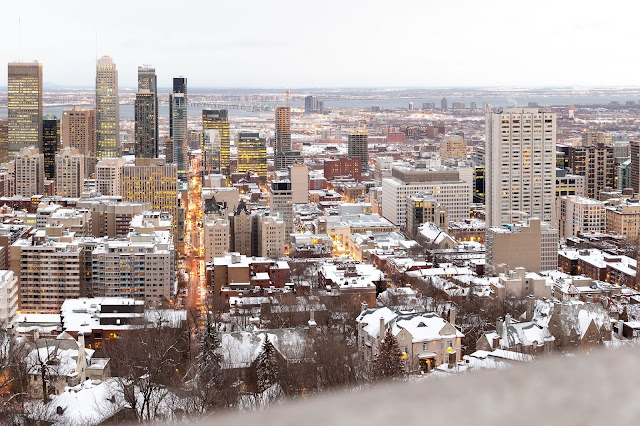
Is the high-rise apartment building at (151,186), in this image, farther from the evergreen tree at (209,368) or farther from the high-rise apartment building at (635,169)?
the evergreen tree at (209,368)

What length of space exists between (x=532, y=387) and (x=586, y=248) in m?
12.7

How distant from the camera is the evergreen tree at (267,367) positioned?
5080mm

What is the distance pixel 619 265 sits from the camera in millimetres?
10664

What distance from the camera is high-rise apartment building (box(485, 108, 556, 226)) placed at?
14258mm

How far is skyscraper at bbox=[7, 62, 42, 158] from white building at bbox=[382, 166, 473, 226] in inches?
443

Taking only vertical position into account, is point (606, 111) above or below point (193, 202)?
above

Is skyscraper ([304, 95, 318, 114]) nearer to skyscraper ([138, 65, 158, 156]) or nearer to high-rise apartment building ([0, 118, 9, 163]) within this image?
skyscraper ([138, 65, 158, 156])

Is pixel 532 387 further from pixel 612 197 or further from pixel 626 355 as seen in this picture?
pixel 612 197

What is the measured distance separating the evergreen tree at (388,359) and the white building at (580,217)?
901 cm

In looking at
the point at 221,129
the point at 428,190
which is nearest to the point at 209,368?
the point at 428,190

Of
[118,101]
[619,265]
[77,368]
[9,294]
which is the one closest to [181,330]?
[77,368]

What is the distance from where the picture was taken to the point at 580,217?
1420cm

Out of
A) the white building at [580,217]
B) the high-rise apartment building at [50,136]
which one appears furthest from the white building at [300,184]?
the high-rise apartment building at [50,136]

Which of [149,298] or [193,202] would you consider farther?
[193,202]
